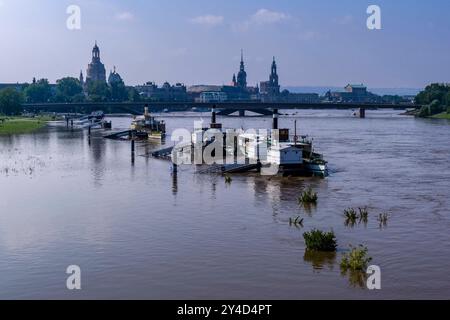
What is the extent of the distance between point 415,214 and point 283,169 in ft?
51.0

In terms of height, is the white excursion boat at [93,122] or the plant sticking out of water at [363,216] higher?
the white excursion boat at [93,122]

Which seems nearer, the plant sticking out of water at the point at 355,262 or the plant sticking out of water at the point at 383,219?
the plant sticking out of water at the point at 355,262

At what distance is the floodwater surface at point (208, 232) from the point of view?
2084 centimetres

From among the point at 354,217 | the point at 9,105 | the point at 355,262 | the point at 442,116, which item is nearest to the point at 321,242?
the point at 355,262

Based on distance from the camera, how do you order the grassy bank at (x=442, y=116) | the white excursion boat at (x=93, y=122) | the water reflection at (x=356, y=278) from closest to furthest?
1. the water reflection at (x=356, y=278)
2. the white excursion boat at (x=93, y=122)
3. the grassy bank at (x=442, y=116)

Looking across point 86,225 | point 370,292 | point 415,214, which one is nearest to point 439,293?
point 370,292

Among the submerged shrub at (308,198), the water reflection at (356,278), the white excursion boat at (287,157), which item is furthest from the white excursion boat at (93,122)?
the water reflection at (356,278)

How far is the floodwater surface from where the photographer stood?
2084 cm

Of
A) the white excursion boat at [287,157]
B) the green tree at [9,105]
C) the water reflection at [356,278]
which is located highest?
the green tree at [9,105]

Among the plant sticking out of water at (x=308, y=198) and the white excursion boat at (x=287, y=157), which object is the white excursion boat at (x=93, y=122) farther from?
the plant sticking out of water at (x=308, y=198)

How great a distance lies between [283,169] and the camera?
46.7 m

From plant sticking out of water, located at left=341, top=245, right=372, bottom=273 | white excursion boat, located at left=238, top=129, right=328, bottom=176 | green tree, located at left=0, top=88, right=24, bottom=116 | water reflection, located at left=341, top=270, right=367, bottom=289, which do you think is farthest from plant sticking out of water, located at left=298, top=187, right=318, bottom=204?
green tree, located at left=0, top=88, right=24, bottom=116

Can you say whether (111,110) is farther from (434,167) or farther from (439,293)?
(439,293)
